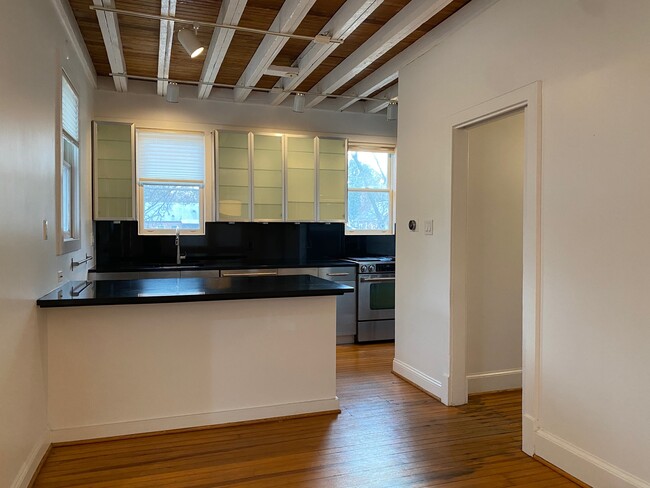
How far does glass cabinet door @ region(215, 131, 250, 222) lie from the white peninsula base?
91.4 inches

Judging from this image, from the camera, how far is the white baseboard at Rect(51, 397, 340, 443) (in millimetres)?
2824

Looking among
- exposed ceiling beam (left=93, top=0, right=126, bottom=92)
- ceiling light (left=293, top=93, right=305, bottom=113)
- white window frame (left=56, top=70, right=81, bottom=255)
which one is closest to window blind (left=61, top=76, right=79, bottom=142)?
white window frame (left=56, top=70, right=81, bottom=255)

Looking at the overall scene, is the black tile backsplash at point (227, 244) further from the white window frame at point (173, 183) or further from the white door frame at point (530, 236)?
the white door frame at point (530, 236)

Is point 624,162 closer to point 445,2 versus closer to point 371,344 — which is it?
point 445,2

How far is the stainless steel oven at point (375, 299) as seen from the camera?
5359mm

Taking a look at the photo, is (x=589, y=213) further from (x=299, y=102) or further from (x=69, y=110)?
(x=69, y=110)

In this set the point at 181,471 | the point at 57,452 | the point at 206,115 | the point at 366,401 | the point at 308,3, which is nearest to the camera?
the point at 181,471

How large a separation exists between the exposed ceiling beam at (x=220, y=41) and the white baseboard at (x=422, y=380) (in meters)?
3.03

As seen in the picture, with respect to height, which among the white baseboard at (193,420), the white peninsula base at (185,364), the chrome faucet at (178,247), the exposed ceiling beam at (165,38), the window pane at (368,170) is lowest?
the white baseboard at (193,420)

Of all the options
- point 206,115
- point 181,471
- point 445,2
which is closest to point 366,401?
point 181,471

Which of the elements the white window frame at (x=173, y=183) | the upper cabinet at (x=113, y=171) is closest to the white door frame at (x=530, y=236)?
the white window frame at (x=173, y=183)

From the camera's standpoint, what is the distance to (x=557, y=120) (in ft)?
8.34

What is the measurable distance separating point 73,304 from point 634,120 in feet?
10.0

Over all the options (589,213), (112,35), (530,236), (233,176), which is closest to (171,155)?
(233,176)
